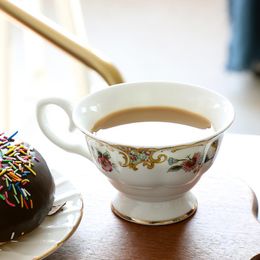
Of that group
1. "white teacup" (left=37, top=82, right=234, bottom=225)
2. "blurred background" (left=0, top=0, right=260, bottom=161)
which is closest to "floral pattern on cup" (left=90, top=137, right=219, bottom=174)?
"white teacup" (left=37, top=82, right=234, bottom=225)

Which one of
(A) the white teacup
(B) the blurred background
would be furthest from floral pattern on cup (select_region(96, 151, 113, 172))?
(B) the blurred background

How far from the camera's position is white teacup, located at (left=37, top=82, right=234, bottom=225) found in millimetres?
558

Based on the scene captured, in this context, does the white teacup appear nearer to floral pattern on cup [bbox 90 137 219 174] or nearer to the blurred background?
floral pattern on cup [bbox 90 137 219 174]

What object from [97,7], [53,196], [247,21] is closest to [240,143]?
[53,196]

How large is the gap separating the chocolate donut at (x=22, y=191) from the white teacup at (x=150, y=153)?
6cm

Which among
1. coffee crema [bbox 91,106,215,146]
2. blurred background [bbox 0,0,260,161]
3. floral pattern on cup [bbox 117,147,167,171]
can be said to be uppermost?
floral pattern on cup [bbox 117,147,167,171]

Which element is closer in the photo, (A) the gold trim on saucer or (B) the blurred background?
(A) the gold trim on saucer

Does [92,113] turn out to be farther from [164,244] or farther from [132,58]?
[132,58]

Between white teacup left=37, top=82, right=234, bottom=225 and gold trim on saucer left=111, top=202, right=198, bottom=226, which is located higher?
white teacup left=37, top=82, right=234, bottom=225

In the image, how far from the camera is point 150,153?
55 centimetres

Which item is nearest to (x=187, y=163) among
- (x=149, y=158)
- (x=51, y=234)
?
(x=149, y=158)

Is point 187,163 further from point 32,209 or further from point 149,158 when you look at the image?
point 32,209

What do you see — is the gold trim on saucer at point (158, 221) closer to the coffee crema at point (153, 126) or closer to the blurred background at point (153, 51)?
the coffee crema at point (153, 126)

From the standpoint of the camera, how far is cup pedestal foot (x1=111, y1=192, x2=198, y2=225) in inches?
24.1
